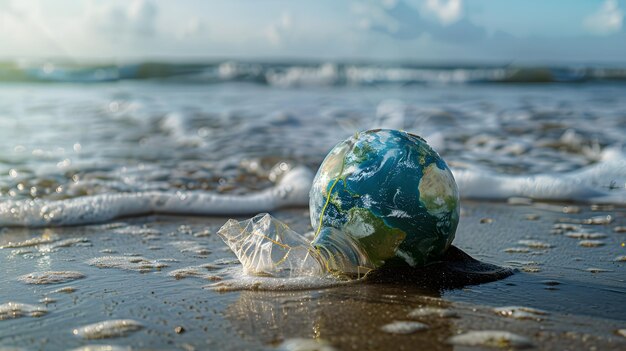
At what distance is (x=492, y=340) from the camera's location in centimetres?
247

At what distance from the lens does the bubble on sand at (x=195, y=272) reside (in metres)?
3.39

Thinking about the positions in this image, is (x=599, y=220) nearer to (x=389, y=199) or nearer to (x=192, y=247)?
(x=389, y=199)

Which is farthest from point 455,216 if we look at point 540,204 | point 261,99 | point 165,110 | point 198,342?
point 261,99

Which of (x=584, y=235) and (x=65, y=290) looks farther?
(x=584, y=235)

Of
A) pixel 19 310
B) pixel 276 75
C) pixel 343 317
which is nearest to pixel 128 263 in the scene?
pixel 19 310

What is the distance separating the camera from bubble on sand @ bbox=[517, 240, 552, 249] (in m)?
4.05

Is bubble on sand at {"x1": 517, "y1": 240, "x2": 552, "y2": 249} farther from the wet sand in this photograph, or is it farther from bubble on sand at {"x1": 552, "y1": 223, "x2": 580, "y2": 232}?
bubble on sand at {"x1": 552, "y1": 223, "x2": 580, "y2": 232}

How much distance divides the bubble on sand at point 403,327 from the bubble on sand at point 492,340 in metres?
0.15

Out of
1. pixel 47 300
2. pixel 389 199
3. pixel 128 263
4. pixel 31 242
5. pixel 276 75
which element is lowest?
pixel 47 300

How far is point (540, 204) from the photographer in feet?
17.9

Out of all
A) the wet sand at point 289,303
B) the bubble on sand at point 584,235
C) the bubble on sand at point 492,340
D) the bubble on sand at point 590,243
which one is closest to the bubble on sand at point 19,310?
the wet sand at point 289,303

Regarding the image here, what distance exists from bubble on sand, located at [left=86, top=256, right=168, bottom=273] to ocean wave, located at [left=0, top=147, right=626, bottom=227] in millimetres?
1230

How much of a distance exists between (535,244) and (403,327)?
180cm

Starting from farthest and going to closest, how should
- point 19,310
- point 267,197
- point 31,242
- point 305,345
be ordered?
point 267,197, point 31,242, point 19,310, point 305,345
